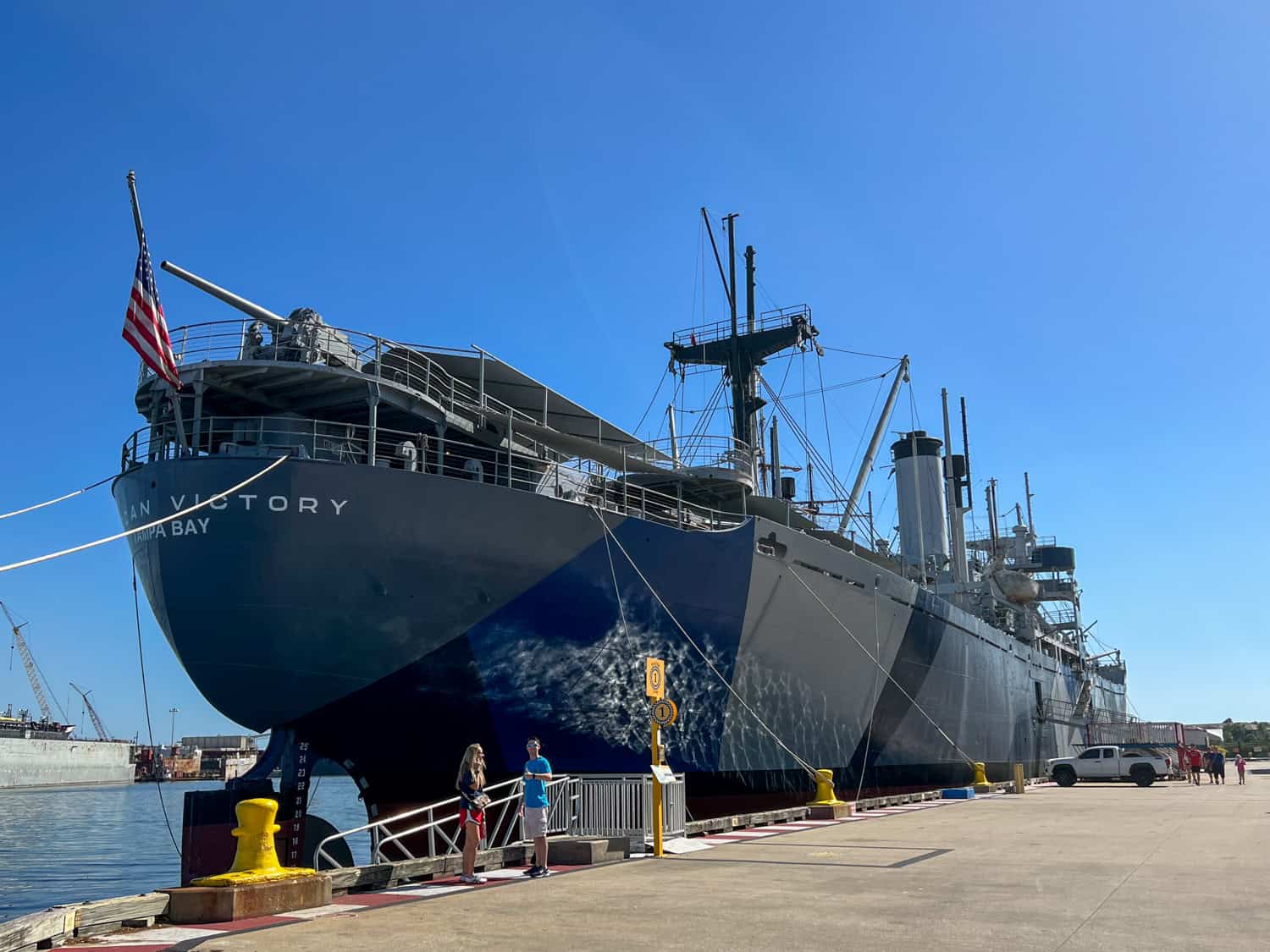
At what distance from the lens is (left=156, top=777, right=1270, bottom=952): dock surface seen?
6020 millimetres

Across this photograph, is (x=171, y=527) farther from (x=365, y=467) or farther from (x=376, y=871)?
(x=376, y=871)

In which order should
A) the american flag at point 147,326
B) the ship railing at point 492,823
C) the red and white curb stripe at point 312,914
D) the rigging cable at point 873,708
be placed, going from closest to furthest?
the red and white curb stripe at point 312,914
the ship railing at point 492,823
the american flag at point 147,326
the rigging cable at point 873,708

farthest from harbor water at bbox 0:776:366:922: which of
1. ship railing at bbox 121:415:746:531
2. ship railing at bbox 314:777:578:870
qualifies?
ship railing at bbox 121:415:746:531

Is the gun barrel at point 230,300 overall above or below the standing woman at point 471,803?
above

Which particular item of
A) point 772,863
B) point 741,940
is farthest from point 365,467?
point 741,940

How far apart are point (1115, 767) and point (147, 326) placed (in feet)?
98.3

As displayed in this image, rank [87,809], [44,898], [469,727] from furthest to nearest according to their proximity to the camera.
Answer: [87,809] → [44,898] → [469,727]

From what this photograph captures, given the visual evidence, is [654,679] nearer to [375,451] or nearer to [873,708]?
[375,451]

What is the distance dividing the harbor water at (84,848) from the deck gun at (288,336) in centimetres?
621

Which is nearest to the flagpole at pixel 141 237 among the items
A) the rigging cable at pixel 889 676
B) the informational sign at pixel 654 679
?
the informational sign at pixel 654 679

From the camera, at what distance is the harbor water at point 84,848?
2047 centimetres

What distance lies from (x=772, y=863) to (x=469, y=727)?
5816 millimetres

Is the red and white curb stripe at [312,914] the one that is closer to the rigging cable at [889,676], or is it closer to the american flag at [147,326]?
the american flag at [147,326]

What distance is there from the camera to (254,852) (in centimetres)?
752
